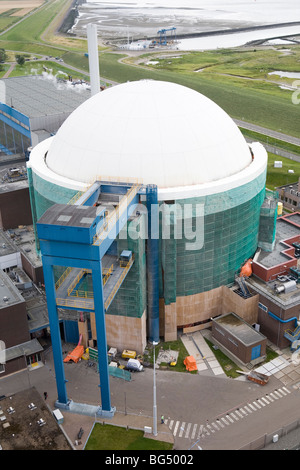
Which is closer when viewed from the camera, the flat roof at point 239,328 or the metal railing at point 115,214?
the metal railing at point 115,214

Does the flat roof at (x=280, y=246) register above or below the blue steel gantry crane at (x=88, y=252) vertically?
below

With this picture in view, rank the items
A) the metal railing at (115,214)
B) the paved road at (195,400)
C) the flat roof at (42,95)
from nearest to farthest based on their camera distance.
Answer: the metal railing at (115,214) < the paved road at (195,400) < the flat roof at (42,95)

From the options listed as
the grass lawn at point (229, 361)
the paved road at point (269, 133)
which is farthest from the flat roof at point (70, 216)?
the paved road at point (269, 133)

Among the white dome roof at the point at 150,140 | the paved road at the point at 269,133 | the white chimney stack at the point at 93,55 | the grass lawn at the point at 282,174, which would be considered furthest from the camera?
the paved road at the point at 269,133

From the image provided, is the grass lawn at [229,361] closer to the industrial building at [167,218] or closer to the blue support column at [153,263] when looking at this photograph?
the industrial building at [167,218]

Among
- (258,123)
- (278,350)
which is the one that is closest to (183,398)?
(278,350)

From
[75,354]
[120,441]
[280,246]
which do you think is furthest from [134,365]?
[280,246]

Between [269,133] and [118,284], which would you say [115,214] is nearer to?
[118,284]
